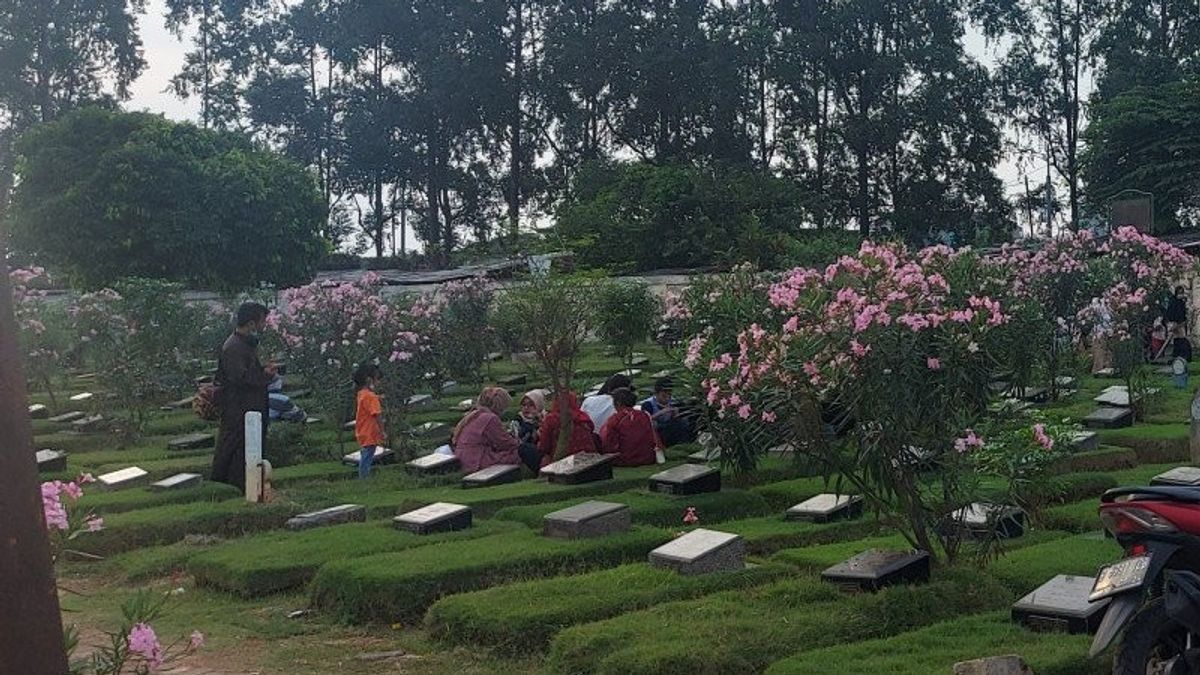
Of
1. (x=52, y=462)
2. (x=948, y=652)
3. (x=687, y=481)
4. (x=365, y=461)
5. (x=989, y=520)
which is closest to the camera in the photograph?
(x=948, y=652)

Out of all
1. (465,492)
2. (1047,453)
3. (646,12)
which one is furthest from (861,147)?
(1047,453)

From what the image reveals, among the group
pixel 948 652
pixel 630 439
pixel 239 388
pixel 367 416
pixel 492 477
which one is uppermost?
pixel 239 388

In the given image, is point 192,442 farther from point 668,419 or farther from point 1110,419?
point 1110,419

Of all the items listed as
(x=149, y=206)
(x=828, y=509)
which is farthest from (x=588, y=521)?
(x=149, y=206)

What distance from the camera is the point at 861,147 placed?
36.1 m

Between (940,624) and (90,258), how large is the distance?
22214mm

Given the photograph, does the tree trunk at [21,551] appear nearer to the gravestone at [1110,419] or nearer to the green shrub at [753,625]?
the green shrub at [753,625]

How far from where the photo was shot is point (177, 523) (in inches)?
390

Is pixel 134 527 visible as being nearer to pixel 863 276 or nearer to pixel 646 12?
pixel 863 276

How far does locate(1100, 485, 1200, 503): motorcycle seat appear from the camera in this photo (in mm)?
4613

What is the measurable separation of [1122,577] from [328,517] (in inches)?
255

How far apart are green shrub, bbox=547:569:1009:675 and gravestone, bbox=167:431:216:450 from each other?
9.01 meters

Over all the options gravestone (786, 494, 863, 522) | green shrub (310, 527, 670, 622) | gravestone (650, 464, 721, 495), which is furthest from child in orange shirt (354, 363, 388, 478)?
gravestone (786, 494, 863, 522)

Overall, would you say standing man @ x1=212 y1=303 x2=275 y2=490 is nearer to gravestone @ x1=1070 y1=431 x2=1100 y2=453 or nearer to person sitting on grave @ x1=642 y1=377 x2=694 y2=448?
person sitting on grave @ x1=642 y1=377 x2=694 y2=448
